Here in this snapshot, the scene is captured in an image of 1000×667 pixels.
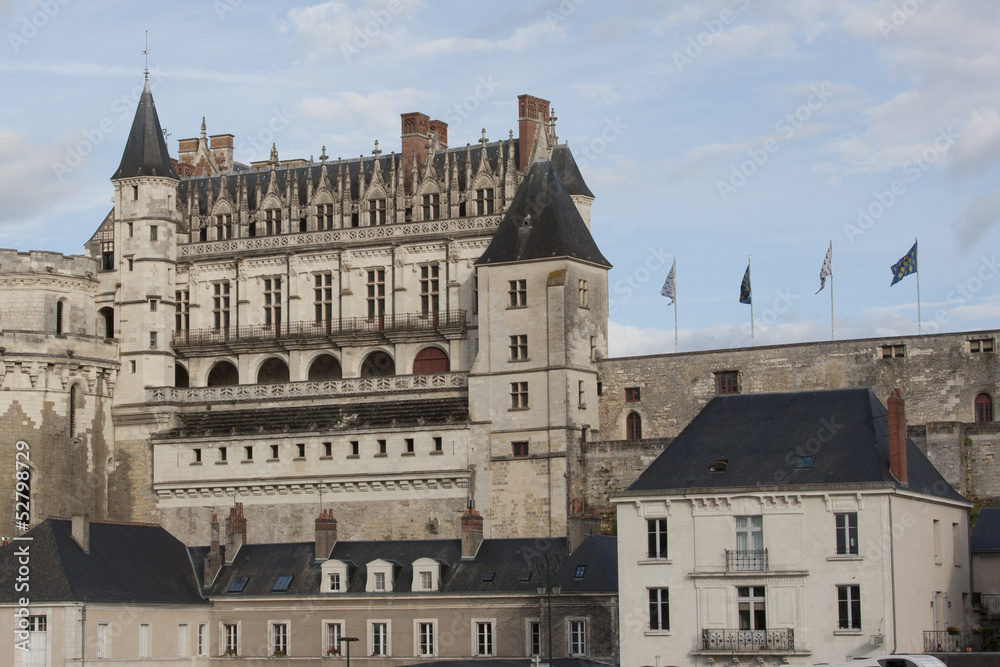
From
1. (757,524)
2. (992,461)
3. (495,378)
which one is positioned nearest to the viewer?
(757,524)

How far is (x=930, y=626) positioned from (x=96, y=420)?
31.7 metres

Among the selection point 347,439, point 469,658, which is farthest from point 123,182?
point 469,658

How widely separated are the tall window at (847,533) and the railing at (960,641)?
2801 mm

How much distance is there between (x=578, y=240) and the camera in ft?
197

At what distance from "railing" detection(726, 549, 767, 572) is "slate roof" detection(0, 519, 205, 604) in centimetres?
1655

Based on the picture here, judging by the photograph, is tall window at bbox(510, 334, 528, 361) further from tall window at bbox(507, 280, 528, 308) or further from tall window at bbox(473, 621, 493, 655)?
tall window at bbox(473, 621, 493, 655)

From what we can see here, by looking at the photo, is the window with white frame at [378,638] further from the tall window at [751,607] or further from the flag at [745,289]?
the flag at [745,289]

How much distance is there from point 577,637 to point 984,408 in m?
14.7

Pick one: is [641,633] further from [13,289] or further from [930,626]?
[13,289]

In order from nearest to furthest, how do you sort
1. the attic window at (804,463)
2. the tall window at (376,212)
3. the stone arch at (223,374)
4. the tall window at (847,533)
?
the tall window at (847,533), the attic window at (804,463), the tall window at (376,212), the stone arch at (223,374)

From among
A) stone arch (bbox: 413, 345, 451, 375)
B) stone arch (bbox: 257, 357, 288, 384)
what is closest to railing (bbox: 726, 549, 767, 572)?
stone arch (bbox: 413, 345, 451, 375)

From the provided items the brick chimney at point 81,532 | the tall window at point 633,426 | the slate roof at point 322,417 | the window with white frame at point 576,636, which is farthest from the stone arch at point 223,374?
the window with white frame at point 576,636

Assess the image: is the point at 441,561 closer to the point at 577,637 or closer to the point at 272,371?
the point at 577,637

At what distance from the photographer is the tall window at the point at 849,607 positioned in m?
41.9
